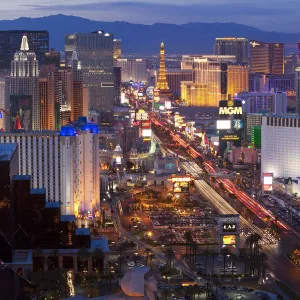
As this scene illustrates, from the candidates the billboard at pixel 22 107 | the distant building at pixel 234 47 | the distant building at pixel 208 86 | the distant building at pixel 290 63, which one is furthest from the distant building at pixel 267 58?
the billboard at pixel 22 107

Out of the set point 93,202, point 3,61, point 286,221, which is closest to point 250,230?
point 286,221

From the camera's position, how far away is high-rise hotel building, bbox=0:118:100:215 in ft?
104

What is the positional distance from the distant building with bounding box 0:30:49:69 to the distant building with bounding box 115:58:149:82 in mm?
37698

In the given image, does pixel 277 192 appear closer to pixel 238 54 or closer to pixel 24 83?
pixel 24 83

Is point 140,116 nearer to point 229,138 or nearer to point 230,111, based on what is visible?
point 230,111

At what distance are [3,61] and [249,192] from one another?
1205 inches

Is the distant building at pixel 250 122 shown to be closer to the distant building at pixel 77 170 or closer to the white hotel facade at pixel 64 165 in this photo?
the white hotel facade at pixel 64 165

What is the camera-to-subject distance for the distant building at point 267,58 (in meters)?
89.3

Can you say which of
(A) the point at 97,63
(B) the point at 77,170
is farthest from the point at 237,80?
(B) the point at 77,170

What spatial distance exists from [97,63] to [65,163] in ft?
120

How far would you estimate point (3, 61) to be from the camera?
64.0 meters

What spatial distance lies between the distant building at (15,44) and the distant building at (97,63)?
2.36m

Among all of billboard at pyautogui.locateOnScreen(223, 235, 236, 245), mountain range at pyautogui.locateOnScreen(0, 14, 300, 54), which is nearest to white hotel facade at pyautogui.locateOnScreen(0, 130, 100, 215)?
billboard at pyautogui.locateOnScreen(223, 235, 236, 245)

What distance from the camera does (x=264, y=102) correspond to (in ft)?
197
